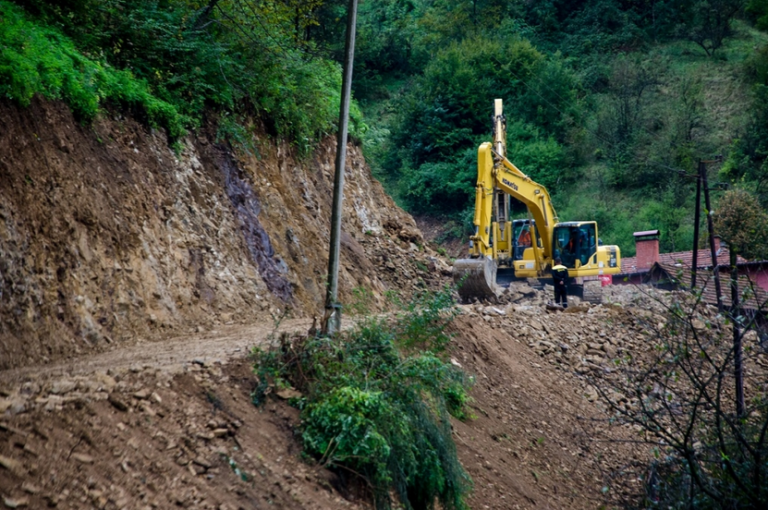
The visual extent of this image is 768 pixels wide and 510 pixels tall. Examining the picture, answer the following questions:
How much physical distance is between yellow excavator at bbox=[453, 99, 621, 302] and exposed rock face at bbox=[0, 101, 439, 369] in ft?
12.0

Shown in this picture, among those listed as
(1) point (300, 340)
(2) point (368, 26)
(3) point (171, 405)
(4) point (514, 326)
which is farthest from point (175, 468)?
(2) point (368, 26)

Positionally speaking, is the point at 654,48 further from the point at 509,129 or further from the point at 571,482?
the point at 571,482

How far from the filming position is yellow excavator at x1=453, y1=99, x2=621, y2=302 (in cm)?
1867

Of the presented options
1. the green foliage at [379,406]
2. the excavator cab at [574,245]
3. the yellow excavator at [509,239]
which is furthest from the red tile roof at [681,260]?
the green foliage at [379,406]

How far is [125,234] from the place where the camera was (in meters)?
9.97

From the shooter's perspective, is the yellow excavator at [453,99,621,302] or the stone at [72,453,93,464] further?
the yellow excavator at [453,99,621,302]

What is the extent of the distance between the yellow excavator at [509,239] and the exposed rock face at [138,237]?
3.66 meters

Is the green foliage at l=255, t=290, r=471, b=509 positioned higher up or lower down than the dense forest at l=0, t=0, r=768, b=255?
lower down

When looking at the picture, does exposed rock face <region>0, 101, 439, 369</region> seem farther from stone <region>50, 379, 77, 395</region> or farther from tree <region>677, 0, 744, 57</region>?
tree <region>677, 0, 744, 57</region>

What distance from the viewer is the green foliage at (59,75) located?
9016 mm

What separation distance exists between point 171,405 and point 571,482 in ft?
22.5

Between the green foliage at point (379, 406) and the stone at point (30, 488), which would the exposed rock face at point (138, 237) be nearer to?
the green foliage at point (379, 406)

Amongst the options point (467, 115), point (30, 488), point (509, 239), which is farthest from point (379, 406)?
point (467, 115)

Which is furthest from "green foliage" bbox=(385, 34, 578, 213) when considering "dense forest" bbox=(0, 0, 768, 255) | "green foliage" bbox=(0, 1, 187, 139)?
"green foliage" bbox=(0, 1, 187, 139)
